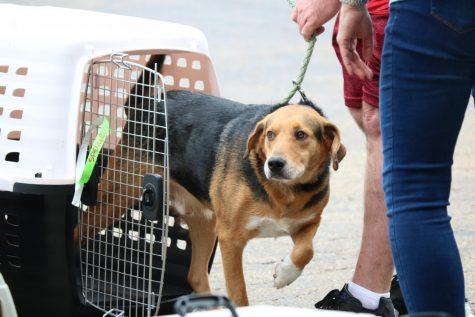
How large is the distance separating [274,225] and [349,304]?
0.38 m

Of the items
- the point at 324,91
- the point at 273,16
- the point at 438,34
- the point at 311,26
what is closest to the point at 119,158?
the point at 311,26

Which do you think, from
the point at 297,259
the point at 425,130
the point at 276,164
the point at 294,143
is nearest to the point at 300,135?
the point at 294,143

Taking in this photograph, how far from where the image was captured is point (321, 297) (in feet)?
14.2

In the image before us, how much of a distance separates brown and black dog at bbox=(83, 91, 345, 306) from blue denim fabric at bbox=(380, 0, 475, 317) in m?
1.04

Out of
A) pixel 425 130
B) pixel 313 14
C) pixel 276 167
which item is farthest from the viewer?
pixel 276 167

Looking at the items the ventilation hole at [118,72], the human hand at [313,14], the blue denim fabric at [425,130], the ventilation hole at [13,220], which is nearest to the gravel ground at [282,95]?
the ventilation hole at [118,72]

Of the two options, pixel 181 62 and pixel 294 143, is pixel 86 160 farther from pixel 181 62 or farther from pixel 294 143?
pixel 181 62

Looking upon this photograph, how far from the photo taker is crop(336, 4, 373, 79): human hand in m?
2.97

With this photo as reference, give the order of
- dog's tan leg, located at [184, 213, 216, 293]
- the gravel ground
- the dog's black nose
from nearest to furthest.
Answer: the dog's black nose, dog's tan leg, located at [184, 213, 216, 293], the gravel ground

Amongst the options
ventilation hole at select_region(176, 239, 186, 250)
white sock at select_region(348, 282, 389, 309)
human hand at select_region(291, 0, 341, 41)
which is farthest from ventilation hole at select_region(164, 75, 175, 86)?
white sock at select_region(348, 282, 389, 309)

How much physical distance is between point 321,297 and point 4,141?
149 centimetres

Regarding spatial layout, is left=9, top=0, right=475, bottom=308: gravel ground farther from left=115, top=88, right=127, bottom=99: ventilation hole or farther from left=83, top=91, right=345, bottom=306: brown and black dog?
left=83, top=91, right=345, bottom=306: brown and black dog

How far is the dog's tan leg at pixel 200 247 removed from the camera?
4.18m

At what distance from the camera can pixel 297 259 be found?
12.7 ft
